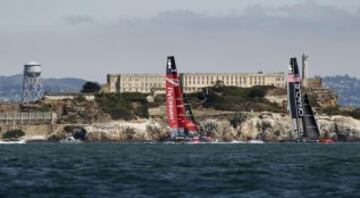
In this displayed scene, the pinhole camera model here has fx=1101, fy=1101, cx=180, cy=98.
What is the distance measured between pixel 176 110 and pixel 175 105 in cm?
103

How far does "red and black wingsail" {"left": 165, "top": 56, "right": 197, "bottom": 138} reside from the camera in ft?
621

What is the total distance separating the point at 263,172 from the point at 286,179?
6.44 m

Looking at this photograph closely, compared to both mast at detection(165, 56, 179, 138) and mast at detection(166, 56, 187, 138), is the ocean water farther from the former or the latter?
mast at detection(166, 56, 187, 138)

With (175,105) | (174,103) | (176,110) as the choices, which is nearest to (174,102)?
(174,103)

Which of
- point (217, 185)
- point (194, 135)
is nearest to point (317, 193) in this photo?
point (217, 185)

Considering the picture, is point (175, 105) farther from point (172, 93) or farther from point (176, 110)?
point (172, 93)

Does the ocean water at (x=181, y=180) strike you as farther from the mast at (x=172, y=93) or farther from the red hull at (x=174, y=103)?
the red hull at (x=174, y=103)

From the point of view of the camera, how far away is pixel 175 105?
192625 mm

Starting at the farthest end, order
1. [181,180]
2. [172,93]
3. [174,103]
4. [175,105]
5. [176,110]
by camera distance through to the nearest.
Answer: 1. [176,110]
2. [175,105]
3. [174,103]
4. [172,93]
5. [181,180]

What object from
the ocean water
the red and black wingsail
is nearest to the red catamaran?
the red and black wingsail

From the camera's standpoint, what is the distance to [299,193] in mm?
57438

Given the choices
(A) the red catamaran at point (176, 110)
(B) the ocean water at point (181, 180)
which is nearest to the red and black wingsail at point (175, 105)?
(A) the red catamaran at point (176, 110)

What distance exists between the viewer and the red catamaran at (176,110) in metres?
189

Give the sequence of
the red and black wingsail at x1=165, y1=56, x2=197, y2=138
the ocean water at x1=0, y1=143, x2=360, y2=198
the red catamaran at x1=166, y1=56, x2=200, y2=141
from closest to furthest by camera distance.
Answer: the ocean water at x1=0, y1=143, x2=360, y2=198 → the red and black wingsail at x1=165, y1=56, x2=197, y2=138 → the red catamaran at x1=166, y1=56, x2=200, y2=141
